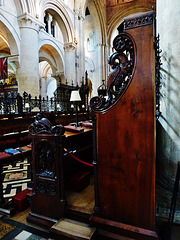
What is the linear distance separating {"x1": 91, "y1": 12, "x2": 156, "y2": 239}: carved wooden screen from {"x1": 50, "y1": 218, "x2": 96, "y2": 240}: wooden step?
138 mm

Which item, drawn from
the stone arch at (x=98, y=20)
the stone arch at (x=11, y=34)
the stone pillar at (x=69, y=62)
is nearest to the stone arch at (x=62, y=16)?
the stone pillar at (x=69, y=62)

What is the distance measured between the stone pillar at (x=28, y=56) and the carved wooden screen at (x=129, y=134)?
9508mm

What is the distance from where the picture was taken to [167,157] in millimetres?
2234

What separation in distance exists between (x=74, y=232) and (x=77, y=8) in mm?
17081

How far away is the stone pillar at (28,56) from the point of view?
998cm

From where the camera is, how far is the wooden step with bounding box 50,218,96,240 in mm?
1867

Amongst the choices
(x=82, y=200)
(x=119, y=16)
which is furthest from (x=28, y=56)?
(x=119, y=16)

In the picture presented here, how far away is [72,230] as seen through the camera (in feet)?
6.42

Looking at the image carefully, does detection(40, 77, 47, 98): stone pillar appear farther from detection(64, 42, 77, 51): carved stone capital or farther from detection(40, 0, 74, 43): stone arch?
detection(40, 0, 74, 43): stone arch

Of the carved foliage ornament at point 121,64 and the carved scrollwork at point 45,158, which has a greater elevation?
the carved foliage ornament at point 121,64

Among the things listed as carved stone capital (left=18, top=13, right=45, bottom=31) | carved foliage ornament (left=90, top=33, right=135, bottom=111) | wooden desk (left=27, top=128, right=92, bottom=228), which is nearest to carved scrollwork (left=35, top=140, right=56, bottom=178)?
wooden desk (left=27, top=128, right=92, bottom=228)

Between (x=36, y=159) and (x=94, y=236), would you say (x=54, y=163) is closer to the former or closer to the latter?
(x=36, y=159)

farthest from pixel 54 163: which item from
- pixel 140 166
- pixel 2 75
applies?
pixel 2 75

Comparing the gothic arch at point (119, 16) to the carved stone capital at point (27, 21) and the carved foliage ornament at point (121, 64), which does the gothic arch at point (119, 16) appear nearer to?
the carved stone capital at point (27, 21)
